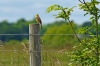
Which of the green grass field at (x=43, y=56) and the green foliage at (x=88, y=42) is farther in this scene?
the green grass field at (x=43, y=56)

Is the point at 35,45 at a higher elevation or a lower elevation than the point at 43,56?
higher

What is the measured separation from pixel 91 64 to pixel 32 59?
1108mm

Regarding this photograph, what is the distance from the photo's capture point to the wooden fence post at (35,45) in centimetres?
820

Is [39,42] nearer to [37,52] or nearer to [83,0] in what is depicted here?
[37,52]

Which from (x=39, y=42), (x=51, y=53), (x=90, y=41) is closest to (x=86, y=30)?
(x=90, y=41)

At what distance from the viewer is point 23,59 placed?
920cm

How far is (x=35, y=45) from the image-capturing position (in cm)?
821

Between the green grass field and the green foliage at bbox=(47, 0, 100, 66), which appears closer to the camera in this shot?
the green foliage at bbox=(47, 0, 100, 66)

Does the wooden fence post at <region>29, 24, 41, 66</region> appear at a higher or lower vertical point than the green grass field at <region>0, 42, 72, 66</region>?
higher

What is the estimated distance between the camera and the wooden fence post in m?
8.20

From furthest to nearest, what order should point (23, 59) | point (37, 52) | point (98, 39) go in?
point (23, 59) → point (37, 52) → point (98, 39)

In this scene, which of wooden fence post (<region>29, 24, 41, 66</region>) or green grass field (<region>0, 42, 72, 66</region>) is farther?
green grass field (<region>0, 42, 72, 66</region>)

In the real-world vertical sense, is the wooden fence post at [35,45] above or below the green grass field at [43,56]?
above

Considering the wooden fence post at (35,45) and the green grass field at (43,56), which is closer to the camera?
the wooden fence post at (35,45)
